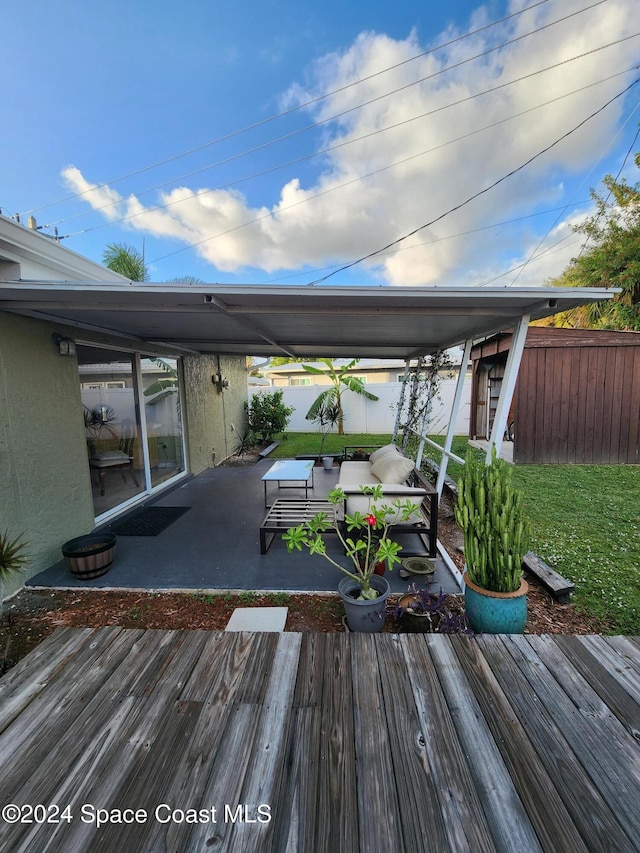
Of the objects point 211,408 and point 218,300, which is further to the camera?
point 211,408

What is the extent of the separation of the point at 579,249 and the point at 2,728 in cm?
1771

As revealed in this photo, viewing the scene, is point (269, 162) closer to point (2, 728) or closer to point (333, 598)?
point (333, 598)

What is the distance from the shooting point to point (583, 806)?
4.58ft

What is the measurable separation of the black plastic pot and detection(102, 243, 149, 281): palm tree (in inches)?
341

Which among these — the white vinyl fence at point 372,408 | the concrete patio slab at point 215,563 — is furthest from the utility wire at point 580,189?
the concrete patio slab at point 215,563

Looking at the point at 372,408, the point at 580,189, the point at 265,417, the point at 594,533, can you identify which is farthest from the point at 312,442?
the point at 580,189

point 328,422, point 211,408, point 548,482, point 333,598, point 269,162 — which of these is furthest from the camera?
point 328,422

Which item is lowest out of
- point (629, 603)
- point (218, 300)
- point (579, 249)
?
point (629, 603)

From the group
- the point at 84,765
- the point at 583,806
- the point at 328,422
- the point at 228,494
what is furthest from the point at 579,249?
the point at 84,765

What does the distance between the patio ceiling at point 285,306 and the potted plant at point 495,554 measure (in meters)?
1.36

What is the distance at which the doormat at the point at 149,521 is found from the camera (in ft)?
15.7

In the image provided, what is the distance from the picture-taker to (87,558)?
3551 millimetres

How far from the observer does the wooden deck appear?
1.32m

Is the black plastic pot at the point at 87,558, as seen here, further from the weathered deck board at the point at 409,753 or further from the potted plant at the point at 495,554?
the potted plant at the point at 495,554
